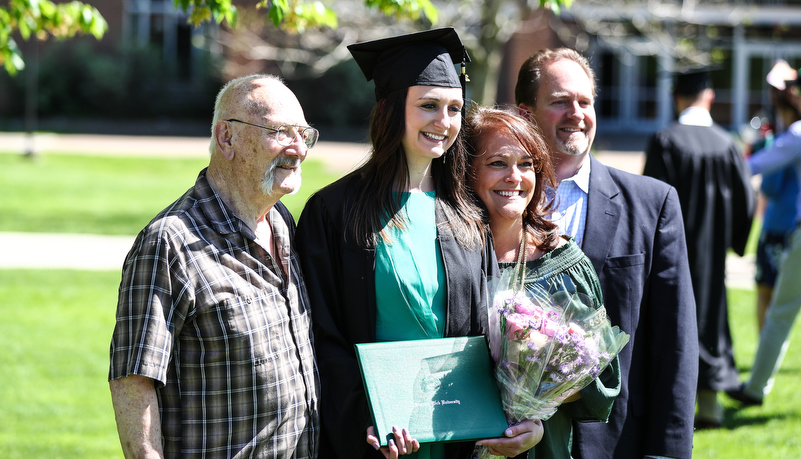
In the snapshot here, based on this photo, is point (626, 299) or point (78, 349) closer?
point (626, 299)

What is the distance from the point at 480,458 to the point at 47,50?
32.6m

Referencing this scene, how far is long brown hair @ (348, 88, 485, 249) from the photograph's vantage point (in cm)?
282

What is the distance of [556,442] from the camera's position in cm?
292

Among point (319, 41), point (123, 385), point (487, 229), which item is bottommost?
point (123, 385)

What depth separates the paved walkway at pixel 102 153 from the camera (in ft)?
36.7

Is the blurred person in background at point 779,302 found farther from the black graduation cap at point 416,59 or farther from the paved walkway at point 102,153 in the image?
the black graduation cap at point 416,59

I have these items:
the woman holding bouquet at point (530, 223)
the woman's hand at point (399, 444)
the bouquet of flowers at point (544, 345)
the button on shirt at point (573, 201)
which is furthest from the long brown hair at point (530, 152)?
the woman's hand at point (399, 444)

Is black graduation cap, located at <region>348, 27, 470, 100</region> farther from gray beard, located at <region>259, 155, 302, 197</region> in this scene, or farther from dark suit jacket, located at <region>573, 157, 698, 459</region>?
dark suit jacket, located at <region>573, 157, 698, 459</region>

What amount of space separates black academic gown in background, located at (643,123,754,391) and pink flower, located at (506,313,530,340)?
3479 mm

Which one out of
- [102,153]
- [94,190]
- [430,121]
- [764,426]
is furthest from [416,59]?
[102,153]

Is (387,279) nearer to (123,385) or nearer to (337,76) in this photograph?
(123,385)

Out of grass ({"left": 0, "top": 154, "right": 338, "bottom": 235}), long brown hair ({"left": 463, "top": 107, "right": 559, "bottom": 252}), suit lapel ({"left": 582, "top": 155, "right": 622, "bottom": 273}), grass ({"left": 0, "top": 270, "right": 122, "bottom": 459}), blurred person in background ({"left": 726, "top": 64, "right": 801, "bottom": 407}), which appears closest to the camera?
long brown hair ({"left": 463, "top": 107, "right": 559, "bottom": 252})

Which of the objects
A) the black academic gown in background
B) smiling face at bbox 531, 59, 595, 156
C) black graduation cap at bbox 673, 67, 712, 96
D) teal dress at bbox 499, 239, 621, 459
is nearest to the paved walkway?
smiling face at bbox 531, 59, 595, 156

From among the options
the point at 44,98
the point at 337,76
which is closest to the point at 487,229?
the point at 337,76
